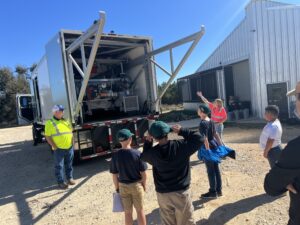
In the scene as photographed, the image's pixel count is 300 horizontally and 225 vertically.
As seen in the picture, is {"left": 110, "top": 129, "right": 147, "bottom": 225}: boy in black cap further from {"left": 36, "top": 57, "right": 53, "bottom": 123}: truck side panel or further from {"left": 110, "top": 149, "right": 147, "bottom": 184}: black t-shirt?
{"left": 36, "top": 57, "right": 53, "bottom": 123}: truck side panel

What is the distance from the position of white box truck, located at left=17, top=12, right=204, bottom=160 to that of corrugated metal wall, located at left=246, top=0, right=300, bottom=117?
8.13 meters

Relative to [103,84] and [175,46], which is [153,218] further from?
[103,84]

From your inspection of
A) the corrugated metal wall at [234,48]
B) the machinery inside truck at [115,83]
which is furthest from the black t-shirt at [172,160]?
the corrugated metal wall at [234,48]

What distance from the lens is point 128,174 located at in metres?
3.33

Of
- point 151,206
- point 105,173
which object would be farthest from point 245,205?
point 105,173

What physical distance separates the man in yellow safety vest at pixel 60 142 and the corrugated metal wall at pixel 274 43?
11.0 m

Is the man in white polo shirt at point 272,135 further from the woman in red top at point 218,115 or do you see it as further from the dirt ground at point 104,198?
the woman in red top at point 218,115

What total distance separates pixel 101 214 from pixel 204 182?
81.4 inches

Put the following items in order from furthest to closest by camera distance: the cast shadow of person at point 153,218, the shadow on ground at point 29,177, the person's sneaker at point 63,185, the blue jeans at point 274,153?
the person's sneaker at point 63,185 < the shadow on ground at point 29,177 < the blue jeans at point 274,153 < the cast shadow of person at point 153,218

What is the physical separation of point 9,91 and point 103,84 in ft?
98.6

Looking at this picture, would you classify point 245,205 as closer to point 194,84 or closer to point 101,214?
point 101,214

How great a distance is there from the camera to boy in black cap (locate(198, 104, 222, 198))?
173 inches

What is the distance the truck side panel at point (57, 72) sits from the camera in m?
6.55

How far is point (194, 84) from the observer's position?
21203mm
